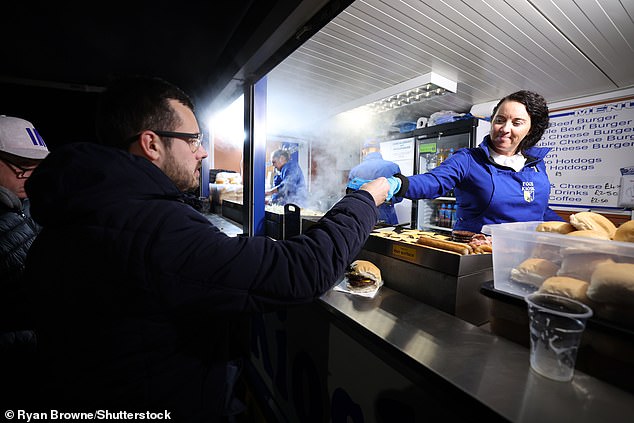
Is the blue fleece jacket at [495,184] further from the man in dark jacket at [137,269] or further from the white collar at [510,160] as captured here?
the man in dark jacket at [137,269]

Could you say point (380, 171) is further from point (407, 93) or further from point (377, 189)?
point (377, 189)

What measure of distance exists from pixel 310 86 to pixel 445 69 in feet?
5.37

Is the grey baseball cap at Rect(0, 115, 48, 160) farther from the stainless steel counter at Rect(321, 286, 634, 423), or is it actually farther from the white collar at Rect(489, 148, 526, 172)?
the white collar at Rect(489, 148, 526, 172)

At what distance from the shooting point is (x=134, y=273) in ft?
2.70

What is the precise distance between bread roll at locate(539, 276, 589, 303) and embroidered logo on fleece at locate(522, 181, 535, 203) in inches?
53.3

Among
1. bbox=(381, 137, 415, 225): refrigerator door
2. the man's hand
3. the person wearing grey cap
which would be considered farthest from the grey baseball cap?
bbox=(381, 137, 415, 225): refrigerator door

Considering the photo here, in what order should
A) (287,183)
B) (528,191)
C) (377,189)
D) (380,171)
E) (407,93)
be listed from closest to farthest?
(377,189) → (528,191) → (407,93) → (380,171) → (287,183)

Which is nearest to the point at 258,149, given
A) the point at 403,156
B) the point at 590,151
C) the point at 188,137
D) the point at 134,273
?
the point at 188,137

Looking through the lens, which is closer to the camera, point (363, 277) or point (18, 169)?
point (363, 277)

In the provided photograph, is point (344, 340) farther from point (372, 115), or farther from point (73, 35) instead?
point (372, 115)

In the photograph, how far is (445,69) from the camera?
331 cm

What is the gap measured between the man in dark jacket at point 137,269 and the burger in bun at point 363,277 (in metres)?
0.43

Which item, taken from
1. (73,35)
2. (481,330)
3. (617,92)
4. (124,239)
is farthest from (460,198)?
(73,35)

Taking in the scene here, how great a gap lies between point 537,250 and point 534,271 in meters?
0.08
